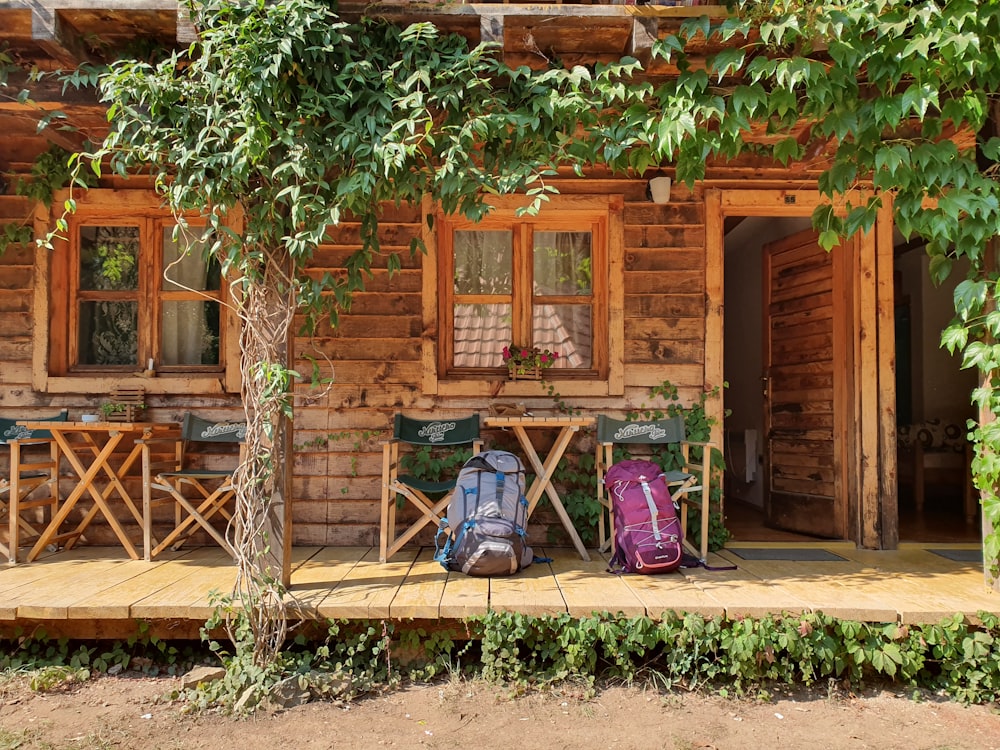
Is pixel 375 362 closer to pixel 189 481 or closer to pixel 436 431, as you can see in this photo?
pixel 436 431

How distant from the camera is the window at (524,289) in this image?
4.76 meters

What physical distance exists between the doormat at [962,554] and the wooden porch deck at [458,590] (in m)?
0.11

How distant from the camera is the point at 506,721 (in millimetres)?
2863

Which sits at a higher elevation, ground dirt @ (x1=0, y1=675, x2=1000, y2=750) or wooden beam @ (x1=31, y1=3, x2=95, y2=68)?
wooden beam @ (x1=31, y1=3, x2=95, y2=68)

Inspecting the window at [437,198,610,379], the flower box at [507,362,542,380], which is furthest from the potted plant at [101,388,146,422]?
the flower box at [507,362,542,380]

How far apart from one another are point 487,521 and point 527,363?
1.26 metres

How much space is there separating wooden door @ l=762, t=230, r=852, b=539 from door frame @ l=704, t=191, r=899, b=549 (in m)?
0.12

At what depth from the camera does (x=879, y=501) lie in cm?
460

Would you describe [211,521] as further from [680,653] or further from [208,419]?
[680,653]

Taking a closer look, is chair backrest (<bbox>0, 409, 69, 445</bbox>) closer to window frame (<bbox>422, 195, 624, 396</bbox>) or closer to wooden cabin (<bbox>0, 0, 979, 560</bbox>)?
wooden cabin (<bbox>0, 0, 979, 560</bbox>)

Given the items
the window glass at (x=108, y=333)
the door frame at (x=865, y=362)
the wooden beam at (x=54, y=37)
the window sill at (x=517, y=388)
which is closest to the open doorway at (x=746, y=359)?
the door frame at (x=865, y=362)

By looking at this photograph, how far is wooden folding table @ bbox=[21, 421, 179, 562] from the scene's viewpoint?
13.1ft

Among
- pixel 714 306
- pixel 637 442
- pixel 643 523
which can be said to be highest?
pixel 714 306

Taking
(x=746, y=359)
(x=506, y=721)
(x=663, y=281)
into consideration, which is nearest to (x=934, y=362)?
(x=746, y=359)
